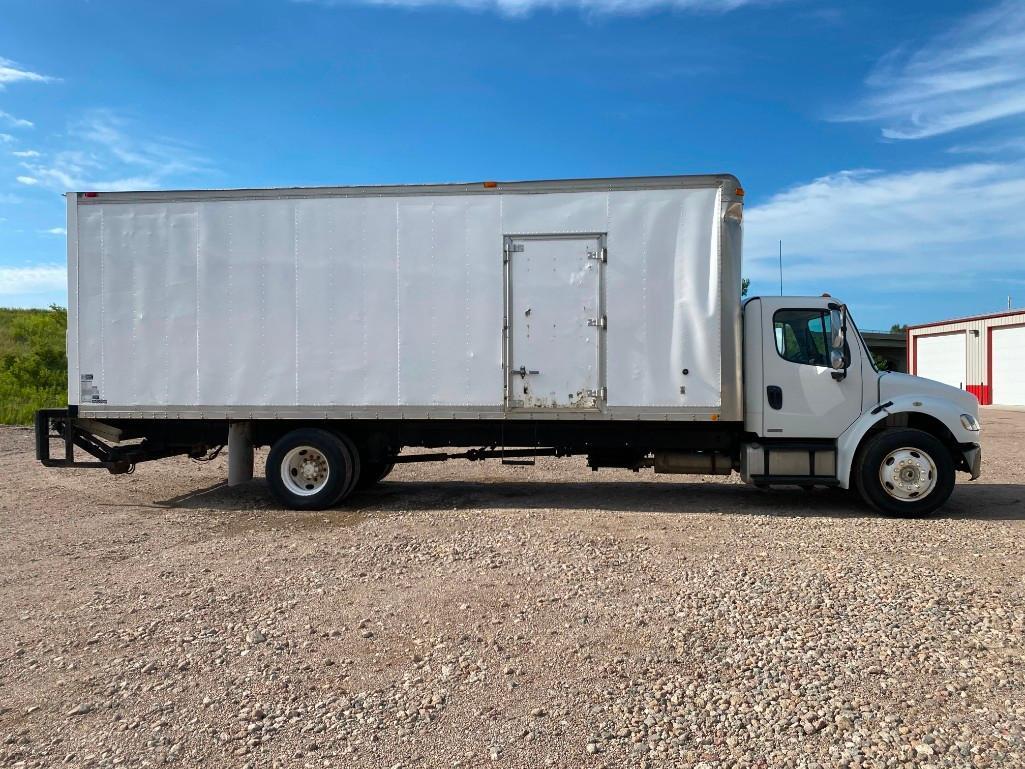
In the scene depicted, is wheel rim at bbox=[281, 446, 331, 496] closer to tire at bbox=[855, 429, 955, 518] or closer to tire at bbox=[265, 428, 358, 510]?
tire at bbox=[265, 428, 358, 510]

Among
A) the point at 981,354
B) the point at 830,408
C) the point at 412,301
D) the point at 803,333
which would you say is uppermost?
the point at 981,354

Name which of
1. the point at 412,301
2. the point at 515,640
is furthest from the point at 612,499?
the point at 515,640

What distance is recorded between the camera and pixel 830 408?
8000 mm

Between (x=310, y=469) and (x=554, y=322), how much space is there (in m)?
3.39

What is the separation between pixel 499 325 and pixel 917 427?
4935 mm

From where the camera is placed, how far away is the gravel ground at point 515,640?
311 cm

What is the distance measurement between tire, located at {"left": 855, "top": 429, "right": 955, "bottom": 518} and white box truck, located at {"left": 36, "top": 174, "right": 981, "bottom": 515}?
22 mm

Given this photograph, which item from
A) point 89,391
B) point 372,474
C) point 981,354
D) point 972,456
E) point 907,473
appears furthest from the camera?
point 981,354

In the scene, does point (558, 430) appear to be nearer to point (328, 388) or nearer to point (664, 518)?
point (664, 518)

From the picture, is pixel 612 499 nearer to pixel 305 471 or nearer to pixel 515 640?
pixel 305 471

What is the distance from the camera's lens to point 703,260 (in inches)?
306

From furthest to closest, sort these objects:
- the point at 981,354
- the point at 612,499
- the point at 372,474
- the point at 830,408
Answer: the point at 981,354 < the point at 372,474 < the point at 612,499 < the point at 830,408

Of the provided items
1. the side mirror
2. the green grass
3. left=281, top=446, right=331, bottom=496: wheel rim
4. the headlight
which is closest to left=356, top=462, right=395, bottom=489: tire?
left=281, top=446, right=331, bottom=496: wheel rim

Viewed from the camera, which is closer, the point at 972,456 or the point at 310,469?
the point at 972,456
